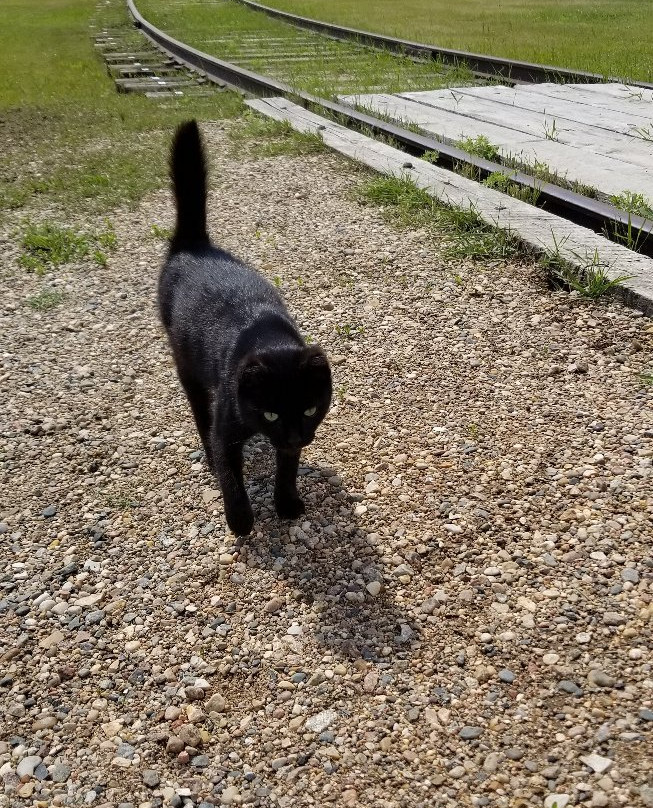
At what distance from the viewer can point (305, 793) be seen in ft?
7.29

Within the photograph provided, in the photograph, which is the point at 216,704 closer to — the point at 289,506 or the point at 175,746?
the point at 175,746

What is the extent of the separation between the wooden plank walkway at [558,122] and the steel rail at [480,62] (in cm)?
43

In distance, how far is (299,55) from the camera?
12.8 metres

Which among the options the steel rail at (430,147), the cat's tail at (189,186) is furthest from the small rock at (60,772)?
the steel rail at (430,147)

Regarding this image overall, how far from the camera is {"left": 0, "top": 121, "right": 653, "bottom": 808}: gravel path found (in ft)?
7.53

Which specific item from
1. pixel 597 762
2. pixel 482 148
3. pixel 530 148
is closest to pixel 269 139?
pixel 482 148

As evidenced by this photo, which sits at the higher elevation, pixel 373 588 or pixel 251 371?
pixel 251 371

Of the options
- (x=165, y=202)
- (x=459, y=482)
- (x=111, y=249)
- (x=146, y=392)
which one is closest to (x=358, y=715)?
(x=459, y=482)

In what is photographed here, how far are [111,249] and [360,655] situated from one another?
4661 millimetres

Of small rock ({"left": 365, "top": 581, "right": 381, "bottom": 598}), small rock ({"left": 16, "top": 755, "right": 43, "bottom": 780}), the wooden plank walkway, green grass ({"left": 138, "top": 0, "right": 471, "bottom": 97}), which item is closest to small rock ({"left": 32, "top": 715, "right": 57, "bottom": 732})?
small rock ({"left": 16, "top": 755, "right": 43, "bottom": 780})

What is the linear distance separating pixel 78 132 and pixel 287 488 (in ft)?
25.1

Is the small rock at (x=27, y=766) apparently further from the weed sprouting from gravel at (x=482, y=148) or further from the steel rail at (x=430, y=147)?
the weed sprouting from gravel at (x=482, y=148)

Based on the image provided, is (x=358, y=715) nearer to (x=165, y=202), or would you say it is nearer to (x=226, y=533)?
(x=226, y=533)

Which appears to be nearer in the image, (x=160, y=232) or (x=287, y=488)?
(x=287, y=488)
